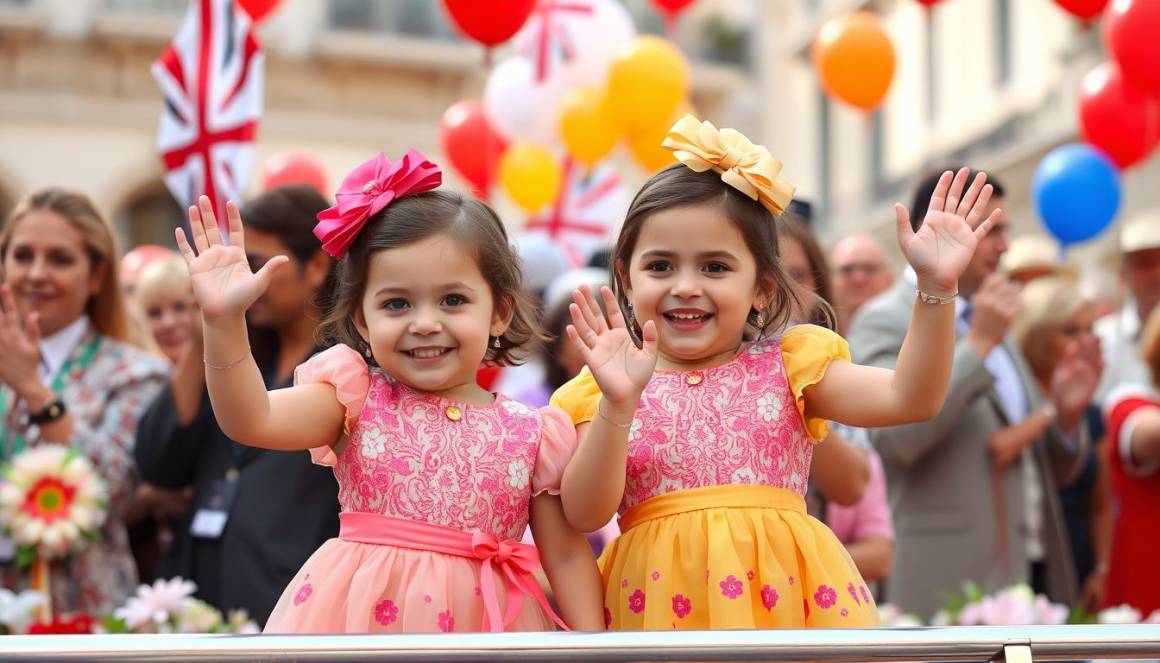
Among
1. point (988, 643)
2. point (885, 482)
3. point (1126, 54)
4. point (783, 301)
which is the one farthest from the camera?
point (1126, 54)

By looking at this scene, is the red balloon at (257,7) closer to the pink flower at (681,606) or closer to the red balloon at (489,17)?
the red balloon at (489,17)

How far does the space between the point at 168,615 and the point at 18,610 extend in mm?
359

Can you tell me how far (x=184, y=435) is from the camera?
3551 mm

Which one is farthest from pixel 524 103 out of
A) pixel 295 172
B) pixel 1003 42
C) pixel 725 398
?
pixel 1003 42

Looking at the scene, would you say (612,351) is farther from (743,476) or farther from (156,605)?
(156,605)

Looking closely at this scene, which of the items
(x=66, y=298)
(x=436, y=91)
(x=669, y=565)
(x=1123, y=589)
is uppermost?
(x=436, y=91)

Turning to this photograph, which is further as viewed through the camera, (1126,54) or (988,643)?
(1126,54)

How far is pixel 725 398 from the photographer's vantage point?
2408 millimetres

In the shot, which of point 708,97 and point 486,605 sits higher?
point 708,97

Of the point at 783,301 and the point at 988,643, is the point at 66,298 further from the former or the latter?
the point at 988,643

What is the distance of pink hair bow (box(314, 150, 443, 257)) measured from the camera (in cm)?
237

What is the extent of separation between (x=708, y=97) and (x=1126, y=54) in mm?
15921

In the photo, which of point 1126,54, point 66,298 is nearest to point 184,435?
point 66,298

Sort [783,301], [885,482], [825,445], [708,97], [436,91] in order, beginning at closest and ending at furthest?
[783,301] < [825,445] < [885,482] < [436,91] < [708,97]
